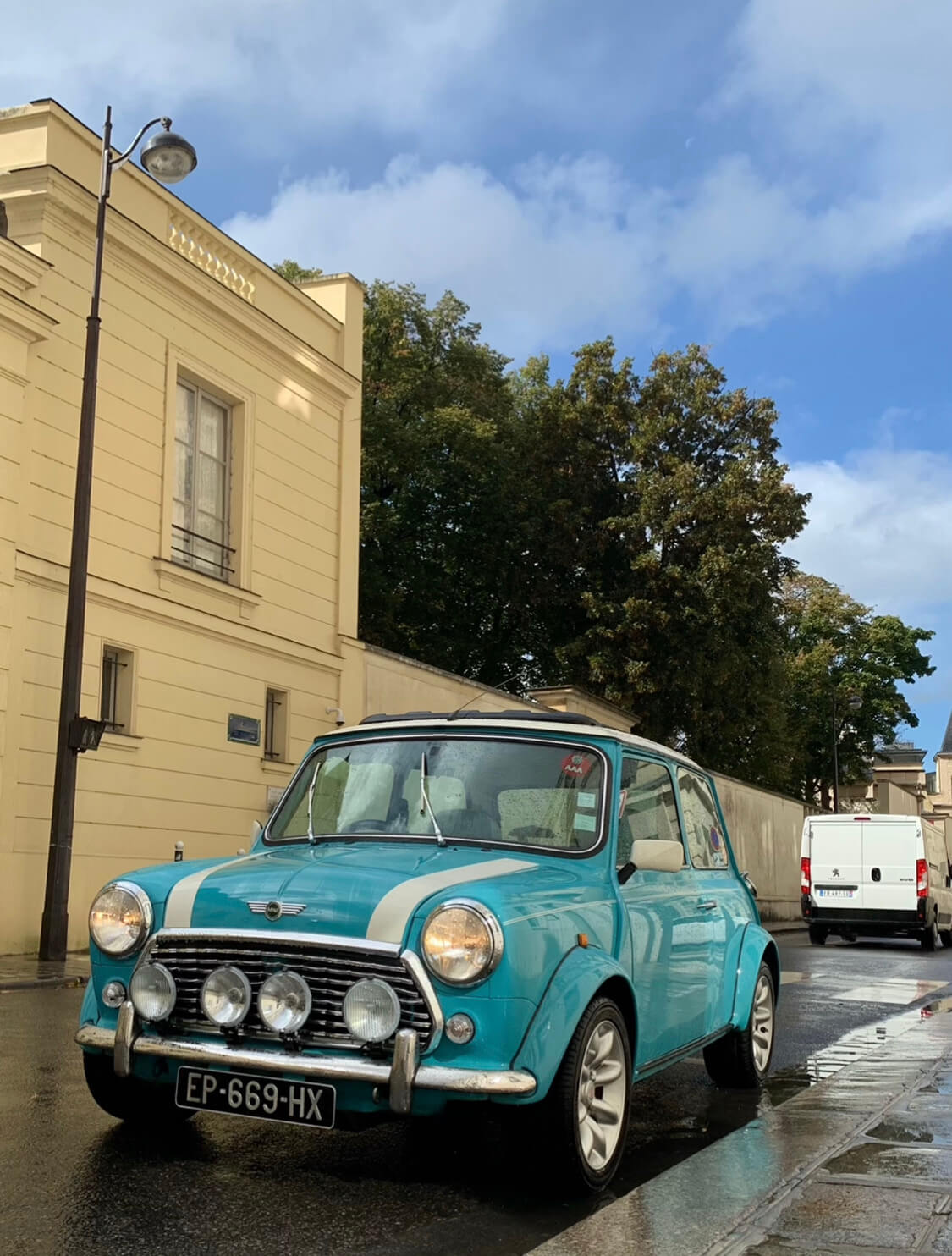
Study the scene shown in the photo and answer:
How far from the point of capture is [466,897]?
4.62 metres

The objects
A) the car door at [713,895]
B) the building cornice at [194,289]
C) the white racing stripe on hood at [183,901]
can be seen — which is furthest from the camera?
the building cornice at [194,289]

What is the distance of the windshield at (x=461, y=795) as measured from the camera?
222 inches

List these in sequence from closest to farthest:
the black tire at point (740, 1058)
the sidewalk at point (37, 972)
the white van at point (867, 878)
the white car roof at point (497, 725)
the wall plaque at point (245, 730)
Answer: the white car roof at point (497, 725) → the black tire at point (740, 1058) → the sidewalk at point (37, 972) → the wall plaque at point (245, 730) → the white van at point (867, 878)

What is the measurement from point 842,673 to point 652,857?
5872 cm

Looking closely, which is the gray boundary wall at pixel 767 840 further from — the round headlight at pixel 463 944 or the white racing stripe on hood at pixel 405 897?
the round headlight at pixel 463 944

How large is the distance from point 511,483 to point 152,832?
20.8 meters

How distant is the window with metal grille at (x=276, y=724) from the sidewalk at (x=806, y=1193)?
14.9 meters

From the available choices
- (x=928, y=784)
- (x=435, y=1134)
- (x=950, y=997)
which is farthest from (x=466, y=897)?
(x=928, y=784)

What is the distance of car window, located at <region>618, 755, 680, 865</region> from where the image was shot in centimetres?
588

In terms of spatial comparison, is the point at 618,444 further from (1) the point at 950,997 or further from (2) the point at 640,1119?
(2) the point at 640,1119

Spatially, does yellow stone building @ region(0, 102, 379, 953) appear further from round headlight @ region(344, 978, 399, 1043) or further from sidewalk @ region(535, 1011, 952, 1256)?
round headlight @ region(344, 978, 399, 1043)

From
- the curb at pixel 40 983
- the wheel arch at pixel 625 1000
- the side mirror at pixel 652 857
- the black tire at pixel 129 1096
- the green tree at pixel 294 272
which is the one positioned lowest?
the curb at pixel 40 983

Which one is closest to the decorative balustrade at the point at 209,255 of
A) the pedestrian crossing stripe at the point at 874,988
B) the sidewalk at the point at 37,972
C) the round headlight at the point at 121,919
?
the sidewalk at the point at 37,972

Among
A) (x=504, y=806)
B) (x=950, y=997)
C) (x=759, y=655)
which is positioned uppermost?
(x=759, y=655)
